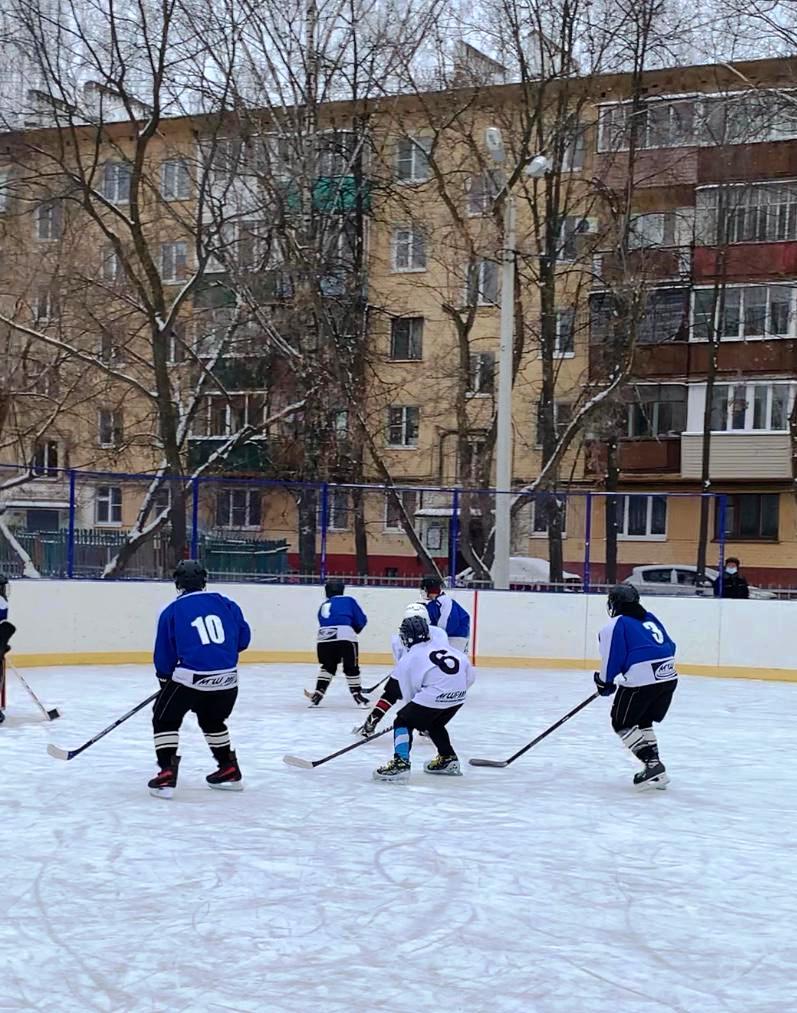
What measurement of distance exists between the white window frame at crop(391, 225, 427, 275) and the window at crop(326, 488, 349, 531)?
7.16 m

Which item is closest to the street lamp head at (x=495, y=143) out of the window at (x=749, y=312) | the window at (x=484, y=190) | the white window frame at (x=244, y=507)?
the white window frame at (x=244, y=507)

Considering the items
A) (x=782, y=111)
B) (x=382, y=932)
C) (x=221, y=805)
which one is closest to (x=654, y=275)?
(x=782, y=111)

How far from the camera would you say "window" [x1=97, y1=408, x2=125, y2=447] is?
68.1 ft

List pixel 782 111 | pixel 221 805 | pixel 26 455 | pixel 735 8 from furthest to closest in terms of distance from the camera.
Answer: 1. pixel 26 455
2. pixel 782 111
3. pixel 735 8
4. pixel 221 805

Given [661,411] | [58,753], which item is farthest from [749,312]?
[58,753]

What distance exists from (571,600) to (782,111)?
9.00 m

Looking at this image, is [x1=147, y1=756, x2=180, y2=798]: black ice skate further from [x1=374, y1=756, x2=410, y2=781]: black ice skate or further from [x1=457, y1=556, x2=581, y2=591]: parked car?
[x1=457, y1=556, x2=581, y2=591]: parked car

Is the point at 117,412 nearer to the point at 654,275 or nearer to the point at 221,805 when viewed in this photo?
the point at 654,275

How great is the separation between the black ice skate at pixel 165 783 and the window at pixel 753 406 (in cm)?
1832

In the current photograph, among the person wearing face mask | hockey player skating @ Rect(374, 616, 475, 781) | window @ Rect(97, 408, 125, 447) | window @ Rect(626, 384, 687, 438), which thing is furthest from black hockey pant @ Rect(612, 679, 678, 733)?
window @ Rect(626, 384, 687, 438)

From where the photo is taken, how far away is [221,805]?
6133 millimetres

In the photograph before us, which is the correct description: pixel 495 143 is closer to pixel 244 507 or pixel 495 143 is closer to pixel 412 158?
pixel 244 507

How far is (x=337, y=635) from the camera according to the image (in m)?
9.53

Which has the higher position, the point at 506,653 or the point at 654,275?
the point at 654,275
